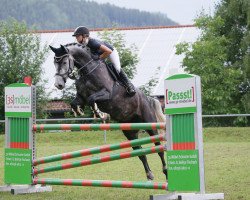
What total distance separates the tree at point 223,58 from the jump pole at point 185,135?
58.7ft

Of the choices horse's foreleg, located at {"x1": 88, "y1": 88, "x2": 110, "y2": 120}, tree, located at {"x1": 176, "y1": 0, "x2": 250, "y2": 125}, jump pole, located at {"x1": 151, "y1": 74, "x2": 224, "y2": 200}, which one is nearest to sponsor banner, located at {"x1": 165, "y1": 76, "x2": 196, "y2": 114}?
jump pole, located at {"x1": 151, "y1": 74, "x2": 224, "y2": 200}

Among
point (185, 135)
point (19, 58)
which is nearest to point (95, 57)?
point (185, 135)

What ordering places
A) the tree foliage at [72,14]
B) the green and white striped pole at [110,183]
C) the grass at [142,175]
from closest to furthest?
the green and white striped pole at [110,183] → the grass at [142,175] → the tree foliage at [72,14]

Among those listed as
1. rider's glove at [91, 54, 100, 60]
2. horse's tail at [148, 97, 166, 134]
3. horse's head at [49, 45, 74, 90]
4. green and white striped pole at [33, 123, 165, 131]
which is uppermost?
rider's glove at [91, 54, 100, 60]

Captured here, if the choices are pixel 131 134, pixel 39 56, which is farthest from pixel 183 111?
pixel 39 56

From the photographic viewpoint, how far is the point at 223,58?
2550 centimetres

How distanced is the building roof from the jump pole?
71.5 feet

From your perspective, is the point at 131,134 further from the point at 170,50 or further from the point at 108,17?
the point at 108,17

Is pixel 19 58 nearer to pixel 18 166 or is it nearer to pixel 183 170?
pixel 18 166

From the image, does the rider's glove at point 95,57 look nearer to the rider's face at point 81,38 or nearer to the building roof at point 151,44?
the rider's face at point 81,38

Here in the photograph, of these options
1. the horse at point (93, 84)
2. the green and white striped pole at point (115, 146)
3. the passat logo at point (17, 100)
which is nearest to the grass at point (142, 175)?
the green and white striped pole at point (115, 146)

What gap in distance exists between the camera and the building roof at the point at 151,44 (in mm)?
29547

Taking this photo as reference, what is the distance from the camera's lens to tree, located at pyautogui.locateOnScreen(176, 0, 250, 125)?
24781 mm

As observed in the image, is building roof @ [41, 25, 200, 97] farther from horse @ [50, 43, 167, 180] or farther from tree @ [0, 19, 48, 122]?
horse @ [50, 43, 167, 180]
